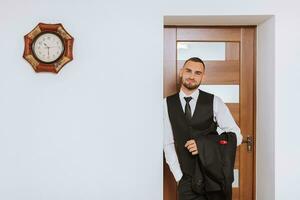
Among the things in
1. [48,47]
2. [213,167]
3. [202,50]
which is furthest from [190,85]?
[48,47]

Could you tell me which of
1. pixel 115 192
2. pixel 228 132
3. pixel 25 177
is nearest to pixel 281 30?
pixel 228 132

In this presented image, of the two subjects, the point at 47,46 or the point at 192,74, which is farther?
the point at 47,46

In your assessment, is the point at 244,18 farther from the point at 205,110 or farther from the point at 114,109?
the point at 114,109

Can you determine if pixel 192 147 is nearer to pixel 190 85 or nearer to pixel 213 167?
pixel 213 167

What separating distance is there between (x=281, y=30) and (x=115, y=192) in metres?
1.66

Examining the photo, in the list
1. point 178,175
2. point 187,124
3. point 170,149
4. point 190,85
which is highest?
point 190,85

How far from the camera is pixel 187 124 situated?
2619mm

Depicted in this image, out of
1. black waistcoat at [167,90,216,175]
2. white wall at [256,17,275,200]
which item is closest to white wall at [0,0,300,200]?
black waistcoat at [167,90,216,175]

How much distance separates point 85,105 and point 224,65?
1.12 meters

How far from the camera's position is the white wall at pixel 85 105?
9.04 feet

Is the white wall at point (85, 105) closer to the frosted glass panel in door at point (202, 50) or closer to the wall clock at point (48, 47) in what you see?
the wall clock at point (48, 47)

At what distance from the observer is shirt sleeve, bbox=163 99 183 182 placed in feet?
8.65

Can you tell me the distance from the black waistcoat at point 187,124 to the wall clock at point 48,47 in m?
0.83

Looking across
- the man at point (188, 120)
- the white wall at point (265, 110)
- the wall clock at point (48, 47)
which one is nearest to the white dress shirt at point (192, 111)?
the man at point (188, 120)
